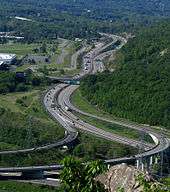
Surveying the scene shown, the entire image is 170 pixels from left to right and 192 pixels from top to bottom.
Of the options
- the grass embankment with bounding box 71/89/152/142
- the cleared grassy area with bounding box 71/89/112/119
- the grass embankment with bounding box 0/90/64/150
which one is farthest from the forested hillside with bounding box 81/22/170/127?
the grass embankment with bounding box 0/90/64/150

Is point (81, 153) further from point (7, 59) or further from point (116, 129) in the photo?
point (7, 59)

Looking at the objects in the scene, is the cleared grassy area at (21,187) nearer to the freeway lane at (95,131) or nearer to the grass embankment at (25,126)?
the grass embankment at (25,126)

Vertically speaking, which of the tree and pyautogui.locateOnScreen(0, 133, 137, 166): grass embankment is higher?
the tree

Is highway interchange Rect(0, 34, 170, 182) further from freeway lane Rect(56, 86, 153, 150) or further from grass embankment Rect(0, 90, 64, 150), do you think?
grass embankment Rect(0, 90, 64, 150)

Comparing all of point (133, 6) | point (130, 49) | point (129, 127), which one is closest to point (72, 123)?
point (129, 127)

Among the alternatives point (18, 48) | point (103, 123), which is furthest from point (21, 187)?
point (18, 48)

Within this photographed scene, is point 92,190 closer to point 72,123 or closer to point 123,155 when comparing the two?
point 123,155

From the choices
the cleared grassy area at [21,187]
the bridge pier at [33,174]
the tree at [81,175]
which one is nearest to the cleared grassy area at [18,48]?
the bridge pier at [33,174]
